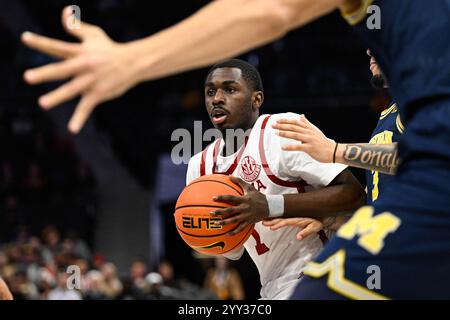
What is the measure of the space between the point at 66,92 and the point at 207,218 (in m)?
2.01

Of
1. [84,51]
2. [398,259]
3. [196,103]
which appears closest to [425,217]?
[398,259]

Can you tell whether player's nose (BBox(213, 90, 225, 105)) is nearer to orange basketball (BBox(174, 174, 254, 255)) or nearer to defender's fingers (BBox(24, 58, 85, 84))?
orange basketball (BBox(174, 174, 254, 255))

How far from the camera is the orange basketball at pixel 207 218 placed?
3.99 meters

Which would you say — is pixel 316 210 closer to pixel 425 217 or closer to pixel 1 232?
pixel 425 217

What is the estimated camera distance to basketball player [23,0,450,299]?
2180mm

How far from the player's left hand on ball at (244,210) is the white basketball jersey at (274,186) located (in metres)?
0.43

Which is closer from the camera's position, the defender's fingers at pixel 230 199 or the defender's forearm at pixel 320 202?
the defender's fingers at pixel 230 199

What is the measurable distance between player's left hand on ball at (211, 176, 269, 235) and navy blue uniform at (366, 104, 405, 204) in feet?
2.85

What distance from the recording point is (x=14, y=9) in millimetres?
16094

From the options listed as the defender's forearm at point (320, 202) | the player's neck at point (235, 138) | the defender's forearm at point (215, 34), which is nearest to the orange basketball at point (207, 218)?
the defender's forearm at point (320, 202)

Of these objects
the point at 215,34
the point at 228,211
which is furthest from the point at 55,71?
the point at 228,211

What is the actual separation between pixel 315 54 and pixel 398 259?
13443 mm

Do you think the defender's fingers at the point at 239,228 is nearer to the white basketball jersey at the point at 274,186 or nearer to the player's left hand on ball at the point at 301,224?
the player's left hand on ball at the point at 301,224

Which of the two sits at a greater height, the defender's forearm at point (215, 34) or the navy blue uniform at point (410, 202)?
the defender's forearm at point (215, 34)
